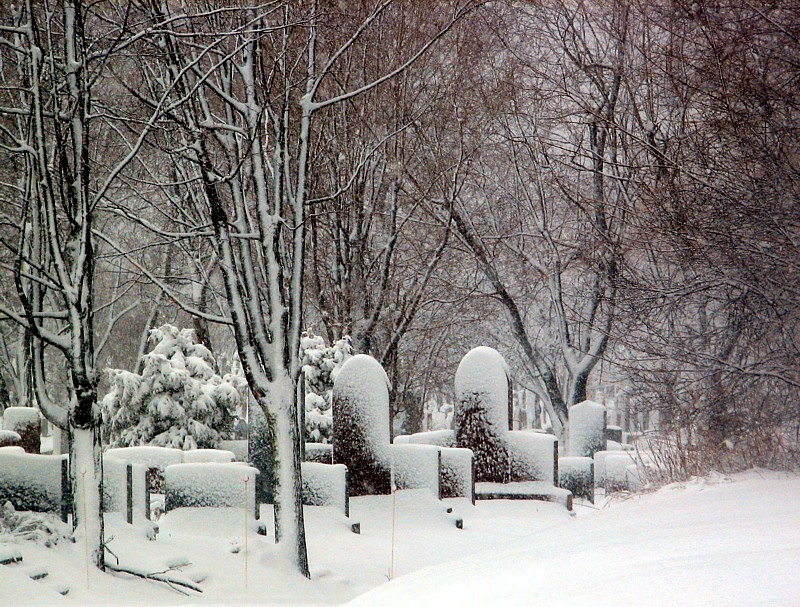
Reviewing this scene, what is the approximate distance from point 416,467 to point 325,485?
5.37ft

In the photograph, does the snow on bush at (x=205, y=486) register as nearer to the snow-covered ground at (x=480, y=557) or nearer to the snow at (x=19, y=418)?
the snow-covered ground at (x=480, y=557)

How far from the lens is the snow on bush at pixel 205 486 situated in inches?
404

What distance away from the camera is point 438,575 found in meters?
5.02

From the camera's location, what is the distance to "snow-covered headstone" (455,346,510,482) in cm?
1352

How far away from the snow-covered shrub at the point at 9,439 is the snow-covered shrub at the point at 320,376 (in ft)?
16.4

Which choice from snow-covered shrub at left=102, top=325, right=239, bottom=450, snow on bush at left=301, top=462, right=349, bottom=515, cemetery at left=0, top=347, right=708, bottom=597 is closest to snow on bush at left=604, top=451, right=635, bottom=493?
cemetery at left=0, top=347, right=708, bottom=597

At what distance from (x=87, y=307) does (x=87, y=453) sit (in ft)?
4.25

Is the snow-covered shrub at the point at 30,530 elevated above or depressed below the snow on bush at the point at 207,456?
below

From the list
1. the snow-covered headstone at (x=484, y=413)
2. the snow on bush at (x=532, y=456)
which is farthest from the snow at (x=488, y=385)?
the snow on bush at (x=532, y=456)

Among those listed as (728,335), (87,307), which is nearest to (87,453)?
(87,307)

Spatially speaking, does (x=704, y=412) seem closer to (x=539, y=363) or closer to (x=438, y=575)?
(x=438, y=575)

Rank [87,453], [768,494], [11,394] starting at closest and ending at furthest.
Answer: [768,494], [87,453], [11,394]

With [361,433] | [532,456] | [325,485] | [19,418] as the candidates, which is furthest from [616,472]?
[19,418]

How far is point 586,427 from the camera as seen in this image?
1566cm
